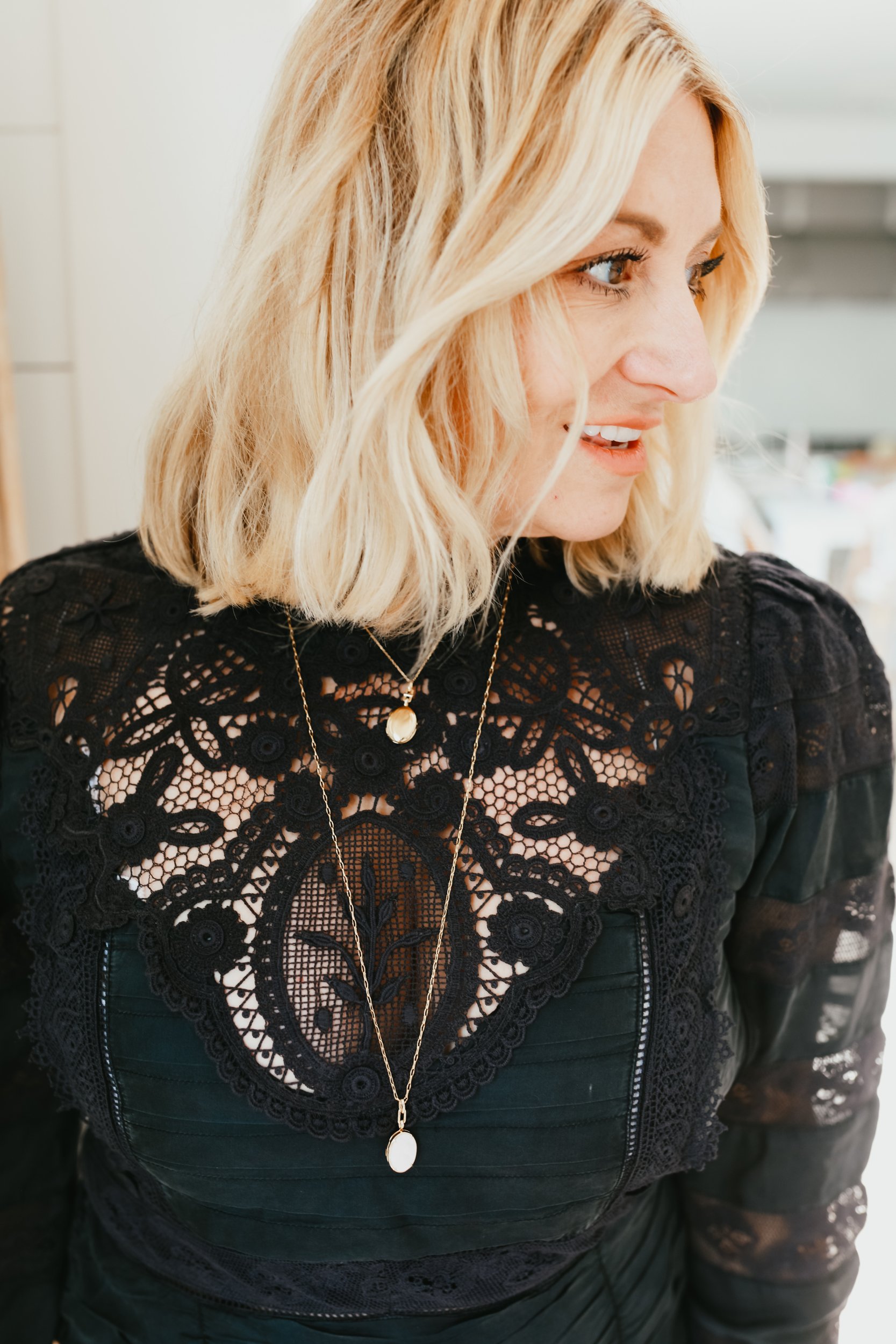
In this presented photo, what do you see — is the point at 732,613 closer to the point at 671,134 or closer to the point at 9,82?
the point at 671,134

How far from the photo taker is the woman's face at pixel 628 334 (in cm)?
77

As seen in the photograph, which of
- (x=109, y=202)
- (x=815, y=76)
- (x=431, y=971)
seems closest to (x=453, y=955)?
(x=431, y=971)

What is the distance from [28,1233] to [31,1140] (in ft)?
0.29

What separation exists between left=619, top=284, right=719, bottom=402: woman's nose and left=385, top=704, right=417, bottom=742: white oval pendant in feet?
1.08

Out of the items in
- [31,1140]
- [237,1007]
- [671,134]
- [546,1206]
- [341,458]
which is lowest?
[31,1140]

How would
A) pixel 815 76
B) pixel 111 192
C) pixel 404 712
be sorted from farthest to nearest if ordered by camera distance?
pixel 815 76 → pixel 111 192 → pixel 404 712

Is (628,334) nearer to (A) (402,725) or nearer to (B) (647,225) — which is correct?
(B) (647,225)

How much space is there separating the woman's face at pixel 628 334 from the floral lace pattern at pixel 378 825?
0.46ft

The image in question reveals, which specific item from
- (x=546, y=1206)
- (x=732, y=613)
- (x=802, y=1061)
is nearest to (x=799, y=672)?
(x=732, y=613)

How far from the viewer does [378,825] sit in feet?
2.71

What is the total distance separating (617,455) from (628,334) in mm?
99

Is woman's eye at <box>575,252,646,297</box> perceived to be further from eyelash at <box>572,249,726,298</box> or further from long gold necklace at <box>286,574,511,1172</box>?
long gold necklace at <box>286,574,511,1172</box>

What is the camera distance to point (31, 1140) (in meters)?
1.01

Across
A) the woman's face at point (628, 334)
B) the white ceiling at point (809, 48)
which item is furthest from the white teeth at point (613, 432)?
the white ceiling at point (809, 48)
